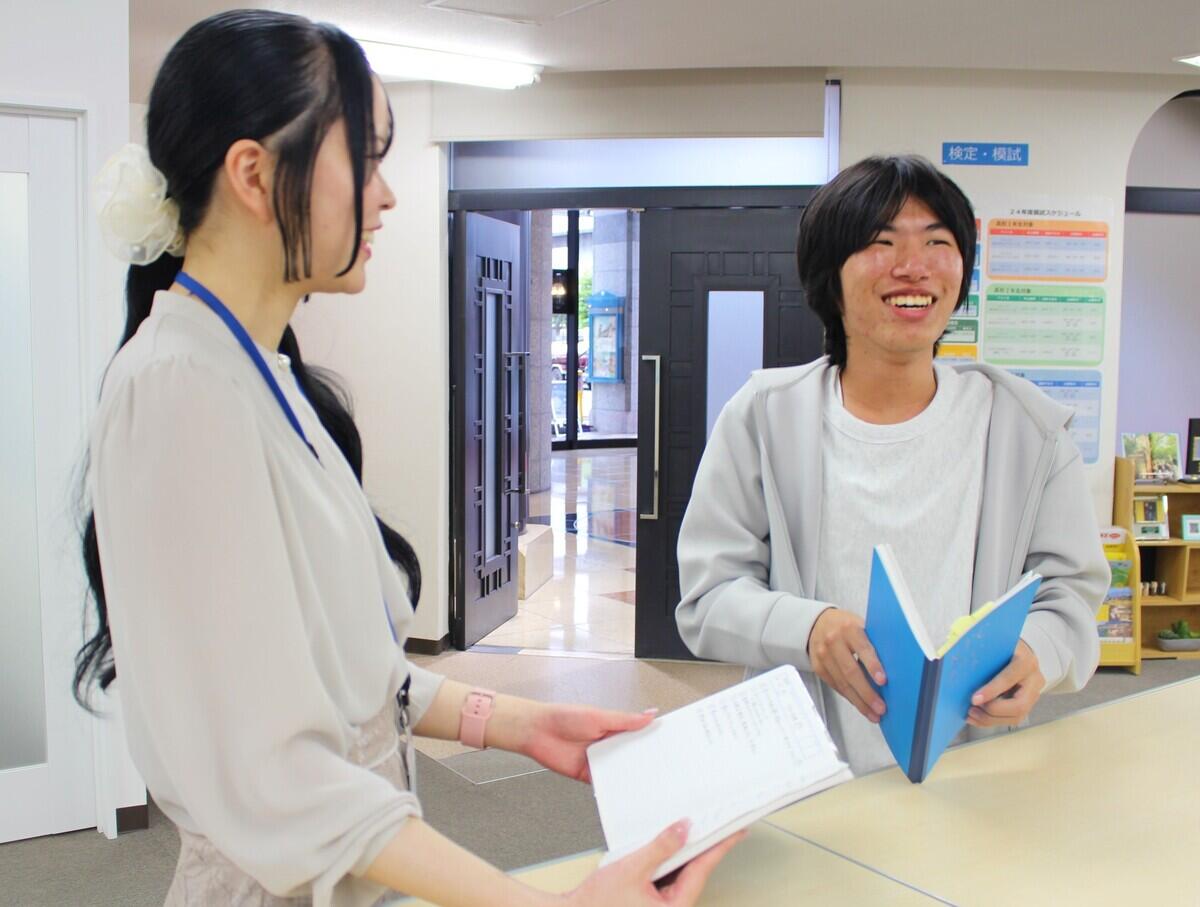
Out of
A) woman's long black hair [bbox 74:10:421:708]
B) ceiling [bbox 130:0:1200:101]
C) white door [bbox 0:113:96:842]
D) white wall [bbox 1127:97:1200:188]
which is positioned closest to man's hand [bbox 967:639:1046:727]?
woman's long black hair [bbox 74:10:421:708]

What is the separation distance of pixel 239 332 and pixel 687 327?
4720mm

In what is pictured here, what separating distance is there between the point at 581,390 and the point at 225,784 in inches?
662

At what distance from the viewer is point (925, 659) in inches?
47.6

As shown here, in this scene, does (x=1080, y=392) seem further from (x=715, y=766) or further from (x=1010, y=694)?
(x=715, y=766)

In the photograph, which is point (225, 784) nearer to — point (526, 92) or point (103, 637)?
point (103, 637)

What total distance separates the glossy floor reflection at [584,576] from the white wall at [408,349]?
2.34ft

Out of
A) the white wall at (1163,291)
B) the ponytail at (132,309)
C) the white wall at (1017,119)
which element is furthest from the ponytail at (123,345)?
the white wall at (1163,291)

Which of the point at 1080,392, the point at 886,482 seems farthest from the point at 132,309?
the point at 1080,392

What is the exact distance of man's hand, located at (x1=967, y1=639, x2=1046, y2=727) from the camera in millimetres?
1431

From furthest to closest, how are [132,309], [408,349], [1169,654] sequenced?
1. [1169,654]
2. [408,349]
3. [132,309]

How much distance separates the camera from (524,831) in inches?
144

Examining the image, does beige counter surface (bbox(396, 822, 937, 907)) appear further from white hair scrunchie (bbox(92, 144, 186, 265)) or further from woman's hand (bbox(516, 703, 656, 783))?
white hair scrunchie (bbox(92, 144, 186, 265))

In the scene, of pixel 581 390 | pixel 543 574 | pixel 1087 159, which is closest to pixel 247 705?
pixel 1087 159

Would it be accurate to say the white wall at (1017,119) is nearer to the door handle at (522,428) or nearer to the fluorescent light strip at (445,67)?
the fluorescent light strip at (445,67)
